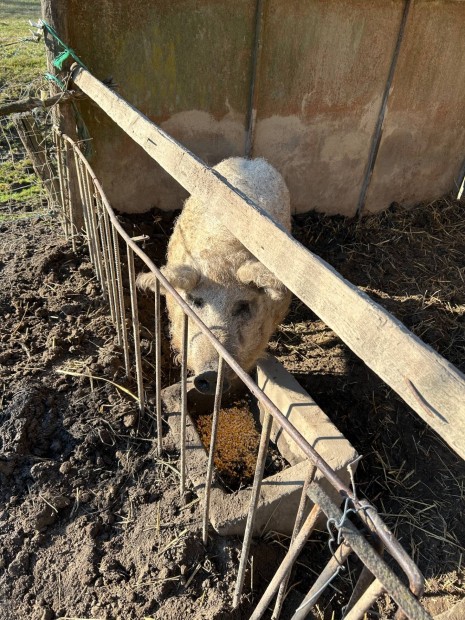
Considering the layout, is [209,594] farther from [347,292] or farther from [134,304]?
[347,292]

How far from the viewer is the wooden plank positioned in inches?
54.4

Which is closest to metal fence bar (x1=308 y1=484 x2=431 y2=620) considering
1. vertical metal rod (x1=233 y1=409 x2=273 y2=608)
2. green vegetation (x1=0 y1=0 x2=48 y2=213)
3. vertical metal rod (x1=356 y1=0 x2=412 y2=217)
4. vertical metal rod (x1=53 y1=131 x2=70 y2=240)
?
vertical metal rod (x1=233 y1=409 x2=273 y2=608)

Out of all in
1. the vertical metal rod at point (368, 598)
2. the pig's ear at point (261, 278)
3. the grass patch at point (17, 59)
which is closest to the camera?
the vertical metal rod at point (368, 598)

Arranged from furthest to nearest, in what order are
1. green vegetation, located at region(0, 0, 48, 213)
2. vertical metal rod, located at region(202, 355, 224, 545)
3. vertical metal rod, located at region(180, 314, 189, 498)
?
green vegetation, located at region(0, 0, 48, 213)
vertical metal rod, located at region(180, 314, 189, 498)
vertical metal rod, located at region(202, 355, 224, 545)

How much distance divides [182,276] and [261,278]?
64 centimetres

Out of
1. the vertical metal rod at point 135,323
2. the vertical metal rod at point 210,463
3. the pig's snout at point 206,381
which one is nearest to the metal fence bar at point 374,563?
the vertical metal rod at point 210,463

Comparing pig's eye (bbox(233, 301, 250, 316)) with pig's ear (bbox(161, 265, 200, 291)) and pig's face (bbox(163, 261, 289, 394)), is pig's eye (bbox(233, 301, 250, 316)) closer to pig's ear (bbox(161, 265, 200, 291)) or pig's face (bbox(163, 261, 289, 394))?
pig's face (bbox(163, 261, 289, 394))

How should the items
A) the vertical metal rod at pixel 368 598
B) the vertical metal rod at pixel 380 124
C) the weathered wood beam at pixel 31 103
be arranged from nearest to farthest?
1. the vertical metal rod at pixel 368 598
2. the weathered wood beam at pixel 31 103
3. the vertical metal rod at pixel 380 124

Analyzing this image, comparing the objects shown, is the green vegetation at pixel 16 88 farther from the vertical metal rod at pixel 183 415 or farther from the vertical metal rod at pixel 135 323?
the vertical metal rod at pixel 183 415

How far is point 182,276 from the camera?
12.7ft

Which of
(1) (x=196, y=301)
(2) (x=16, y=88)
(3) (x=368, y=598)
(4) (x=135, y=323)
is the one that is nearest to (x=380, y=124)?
(1) (x=196, y=301)

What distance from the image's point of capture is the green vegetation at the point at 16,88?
649cm

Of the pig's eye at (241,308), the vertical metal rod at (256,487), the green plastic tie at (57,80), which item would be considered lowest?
the pig's eye at (241,308)

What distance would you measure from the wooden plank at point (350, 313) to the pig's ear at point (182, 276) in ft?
3.45
